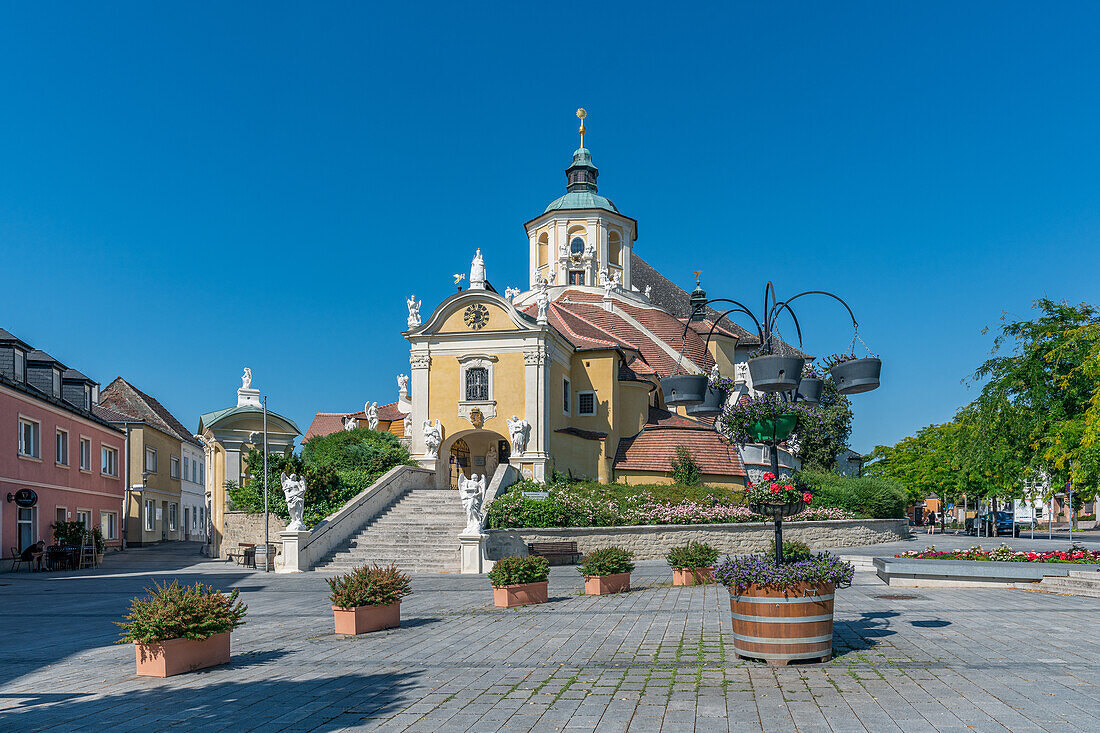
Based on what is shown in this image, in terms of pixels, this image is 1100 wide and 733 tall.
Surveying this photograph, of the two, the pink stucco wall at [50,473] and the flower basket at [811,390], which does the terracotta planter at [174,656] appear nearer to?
the flower basket at [811,390]

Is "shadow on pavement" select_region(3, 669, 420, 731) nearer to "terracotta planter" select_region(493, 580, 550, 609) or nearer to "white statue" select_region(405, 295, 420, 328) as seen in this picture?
"terracotta planter" select_region(493, 580, 550, 609)

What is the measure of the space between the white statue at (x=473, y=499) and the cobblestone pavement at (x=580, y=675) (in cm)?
762

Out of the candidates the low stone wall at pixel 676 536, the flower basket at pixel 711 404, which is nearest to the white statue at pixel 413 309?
the low stone wall at pixel 676 536

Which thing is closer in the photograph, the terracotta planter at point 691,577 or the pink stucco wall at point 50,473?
the terracotta planter at point 691,577

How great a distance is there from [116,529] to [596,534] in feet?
78.7

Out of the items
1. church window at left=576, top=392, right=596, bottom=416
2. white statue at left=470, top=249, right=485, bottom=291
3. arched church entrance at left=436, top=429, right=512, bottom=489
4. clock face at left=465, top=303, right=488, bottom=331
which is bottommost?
arched church entrance at left=436, top=429, right=512, bottom=489

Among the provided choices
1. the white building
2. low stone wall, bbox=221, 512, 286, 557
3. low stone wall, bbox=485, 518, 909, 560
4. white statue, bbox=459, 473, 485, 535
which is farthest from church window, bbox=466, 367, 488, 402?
the white building

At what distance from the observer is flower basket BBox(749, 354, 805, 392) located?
1020cm

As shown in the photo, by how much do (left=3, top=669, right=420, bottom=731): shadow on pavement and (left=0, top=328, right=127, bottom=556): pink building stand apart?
2363 centimetres

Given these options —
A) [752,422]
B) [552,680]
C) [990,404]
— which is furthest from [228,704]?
[990,404]

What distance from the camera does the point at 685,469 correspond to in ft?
127

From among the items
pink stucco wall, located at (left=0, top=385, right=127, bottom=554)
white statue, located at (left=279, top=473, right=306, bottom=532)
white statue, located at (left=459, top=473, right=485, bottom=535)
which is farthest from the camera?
pink stucco wall, located at (left=0, top=385, right=127, bottom=554)

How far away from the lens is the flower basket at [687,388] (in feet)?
36.4

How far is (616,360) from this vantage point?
4225 cm
